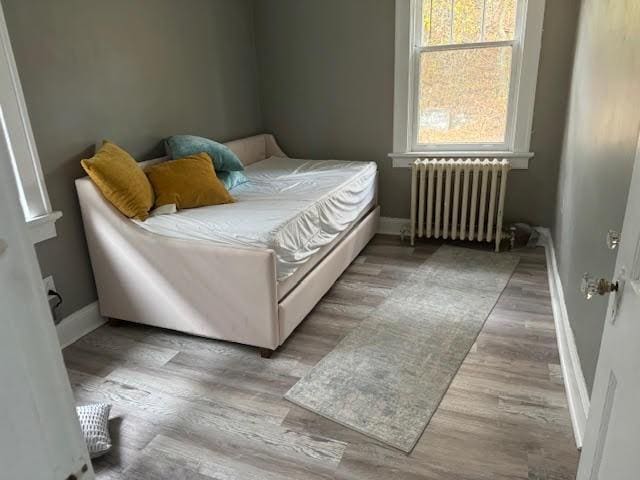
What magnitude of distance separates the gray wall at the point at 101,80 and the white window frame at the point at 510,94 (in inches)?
57.3

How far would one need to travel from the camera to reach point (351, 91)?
385 centimetres

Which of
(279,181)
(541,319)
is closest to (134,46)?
(279,181)

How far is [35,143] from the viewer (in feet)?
7.15

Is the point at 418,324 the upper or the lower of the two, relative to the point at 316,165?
lower

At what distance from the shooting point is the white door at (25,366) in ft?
1.38

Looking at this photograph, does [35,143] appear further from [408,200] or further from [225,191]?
[408,200]

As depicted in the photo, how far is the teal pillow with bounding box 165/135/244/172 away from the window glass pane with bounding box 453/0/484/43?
202 centimetres

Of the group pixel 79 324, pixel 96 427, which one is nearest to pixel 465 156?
pixel 79 324

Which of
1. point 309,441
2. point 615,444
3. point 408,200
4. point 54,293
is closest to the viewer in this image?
point 615,444

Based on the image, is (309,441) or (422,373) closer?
(309,441)

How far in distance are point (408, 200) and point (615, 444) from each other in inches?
123

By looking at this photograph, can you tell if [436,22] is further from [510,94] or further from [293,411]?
[293,411]

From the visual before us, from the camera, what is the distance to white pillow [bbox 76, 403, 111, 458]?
1.68 meters

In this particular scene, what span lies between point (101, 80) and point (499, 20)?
112 inches
